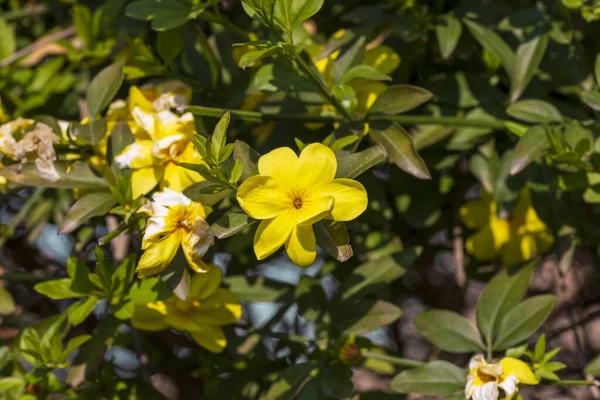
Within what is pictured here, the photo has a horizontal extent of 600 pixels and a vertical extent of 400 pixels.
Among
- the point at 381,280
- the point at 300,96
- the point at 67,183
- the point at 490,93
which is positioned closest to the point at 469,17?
the point at 490,93

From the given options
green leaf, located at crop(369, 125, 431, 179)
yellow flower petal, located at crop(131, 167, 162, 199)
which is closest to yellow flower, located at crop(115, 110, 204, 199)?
yellow flower petal, located at crop(131, 167, 162, 199)

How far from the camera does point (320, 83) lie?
1.20 m

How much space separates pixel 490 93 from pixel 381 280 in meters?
0.46

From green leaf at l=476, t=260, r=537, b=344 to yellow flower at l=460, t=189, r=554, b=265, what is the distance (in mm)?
210

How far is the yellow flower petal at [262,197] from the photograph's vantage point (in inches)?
39.4

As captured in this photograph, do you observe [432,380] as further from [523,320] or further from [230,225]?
[230,225]

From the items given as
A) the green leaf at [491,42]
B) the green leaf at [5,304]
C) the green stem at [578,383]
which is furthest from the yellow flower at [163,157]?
the green stem at [578,383]

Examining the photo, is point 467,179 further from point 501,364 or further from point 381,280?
point 501,364

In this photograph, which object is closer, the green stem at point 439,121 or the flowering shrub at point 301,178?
the flowering shrub at point 301,178

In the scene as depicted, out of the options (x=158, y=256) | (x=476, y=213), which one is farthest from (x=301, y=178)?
(x=476, y=213)

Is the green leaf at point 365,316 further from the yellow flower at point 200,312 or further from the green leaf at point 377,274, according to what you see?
the yellow flower at point 200,312

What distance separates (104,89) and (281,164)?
46 centimetres

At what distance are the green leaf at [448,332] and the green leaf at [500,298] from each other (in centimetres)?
3

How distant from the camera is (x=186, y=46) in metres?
1.53
